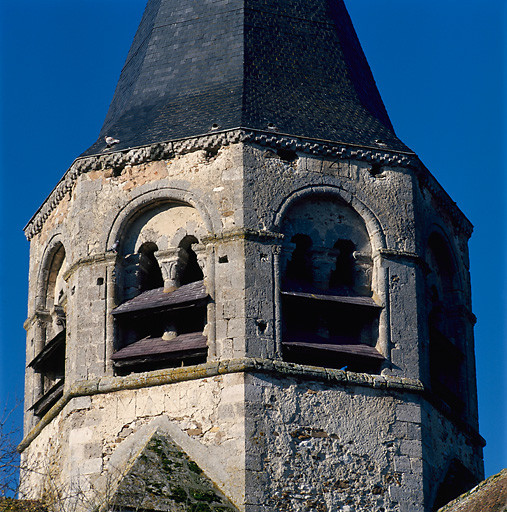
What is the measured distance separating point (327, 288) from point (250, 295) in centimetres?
134

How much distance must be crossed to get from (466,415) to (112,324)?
15.8ft

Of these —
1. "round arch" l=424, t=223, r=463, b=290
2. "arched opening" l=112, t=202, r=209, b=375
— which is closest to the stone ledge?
"arched opening" l=112, t=202, r=209, b=375

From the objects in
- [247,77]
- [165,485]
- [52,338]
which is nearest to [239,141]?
[247,77]

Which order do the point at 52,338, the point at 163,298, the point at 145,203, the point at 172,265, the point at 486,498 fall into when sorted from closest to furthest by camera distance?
the point at 486,498 < the point at 163,298 < the point at 172,265 < the point at 145,203 < the point at 52,338

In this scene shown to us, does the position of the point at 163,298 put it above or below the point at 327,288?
below

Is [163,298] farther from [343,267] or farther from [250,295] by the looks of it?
[343,267]

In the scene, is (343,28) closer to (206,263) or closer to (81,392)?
(206,263)

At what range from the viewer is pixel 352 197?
22453 mm

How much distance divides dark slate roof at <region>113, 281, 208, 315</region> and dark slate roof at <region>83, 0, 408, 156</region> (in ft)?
6.65

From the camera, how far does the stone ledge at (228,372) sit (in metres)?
20.8

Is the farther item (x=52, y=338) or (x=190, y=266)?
(x=52, y=338)

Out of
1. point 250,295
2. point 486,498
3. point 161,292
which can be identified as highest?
point 161,292

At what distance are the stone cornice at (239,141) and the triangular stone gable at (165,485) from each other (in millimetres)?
3892

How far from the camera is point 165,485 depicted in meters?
19.8
